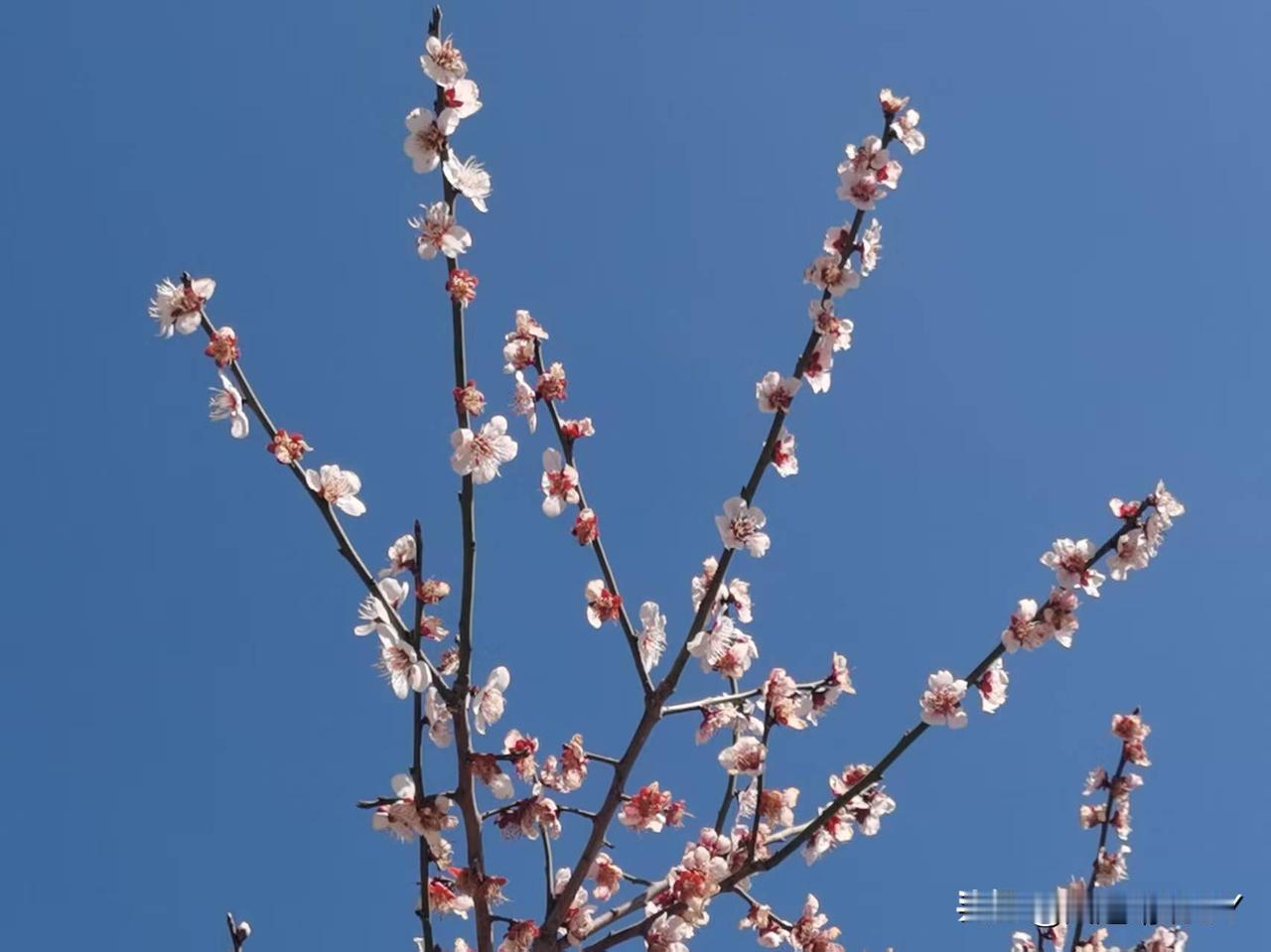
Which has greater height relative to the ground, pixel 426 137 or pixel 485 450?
pixel 426 137

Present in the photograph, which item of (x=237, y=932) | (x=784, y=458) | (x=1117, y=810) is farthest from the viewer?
(x=1117, y=810)

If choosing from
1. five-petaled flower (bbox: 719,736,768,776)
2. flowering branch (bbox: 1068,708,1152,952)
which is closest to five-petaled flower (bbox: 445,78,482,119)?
five-petaled flower (bbox: 719,736,768,776)

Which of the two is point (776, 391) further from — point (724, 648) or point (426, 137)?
point (426, 137)

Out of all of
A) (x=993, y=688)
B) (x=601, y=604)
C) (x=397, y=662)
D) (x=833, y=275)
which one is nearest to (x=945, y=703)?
(x=993, y=688)

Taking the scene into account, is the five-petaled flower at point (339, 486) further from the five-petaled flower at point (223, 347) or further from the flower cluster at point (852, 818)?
the flower cluster at point (852, 818)

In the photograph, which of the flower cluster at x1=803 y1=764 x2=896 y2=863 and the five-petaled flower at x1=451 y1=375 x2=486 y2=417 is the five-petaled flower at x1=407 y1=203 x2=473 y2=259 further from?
the flower cluster at x1=803 y1=764 x2=896 y2=863

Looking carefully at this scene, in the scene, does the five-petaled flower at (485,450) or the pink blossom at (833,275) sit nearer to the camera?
the five-petaled flower at (485,450)

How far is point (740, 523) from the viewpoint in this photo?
5176 millimetres

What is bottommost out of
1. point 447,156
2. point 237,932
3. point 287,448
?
point 237,932

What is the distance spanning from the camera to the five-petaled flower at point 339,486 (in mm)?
4406

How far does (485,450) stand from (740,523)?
1.27 m

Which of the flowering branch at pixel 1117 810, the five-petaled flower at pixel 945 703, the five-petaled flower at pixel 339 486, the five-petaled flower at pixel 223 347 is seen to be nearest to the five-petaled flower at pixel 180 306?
the five-petaled flower at pixel 223 347

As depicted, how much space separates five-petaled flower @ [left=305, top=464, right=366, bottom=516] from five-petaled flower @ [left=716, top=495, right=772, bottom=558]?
1606mm

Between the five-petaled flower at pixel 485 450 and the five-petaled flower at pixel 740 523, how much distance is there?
109cm
